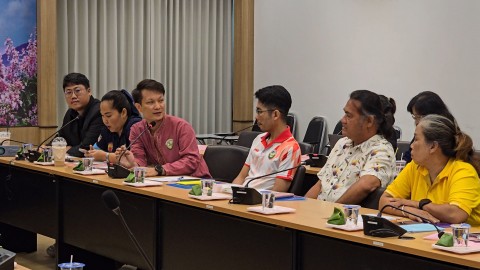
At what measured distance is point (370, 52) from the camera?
7828mm

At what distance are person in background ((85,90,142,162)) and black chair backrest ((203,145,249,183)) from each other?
2.02ft

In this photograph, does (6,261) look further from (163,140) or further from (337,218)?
(163,140)

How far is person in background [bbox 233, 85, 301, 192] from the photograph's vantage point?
13.2 feet

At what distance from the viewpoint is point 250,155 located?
4262mm

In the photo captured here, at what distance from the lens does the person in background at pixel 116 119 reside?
16.0 feet

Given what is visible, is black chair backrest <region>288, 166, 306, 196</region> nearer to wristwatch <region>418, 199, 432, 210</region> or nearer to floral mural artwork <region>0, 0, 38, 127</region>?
wristwatch <region>418, 199, 432, 210</region>

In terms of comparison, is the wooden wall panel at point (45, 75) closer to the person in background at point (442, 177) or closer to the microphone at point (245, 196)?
the microphone at point (245, 196)

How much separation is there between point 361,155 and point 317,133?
4.47m

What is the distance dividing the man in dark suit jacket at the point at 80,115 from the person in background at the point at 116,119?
36cm

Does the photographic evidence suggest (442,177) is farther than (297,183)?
No

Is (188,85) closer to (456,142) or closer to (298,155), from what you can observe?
(298,155)

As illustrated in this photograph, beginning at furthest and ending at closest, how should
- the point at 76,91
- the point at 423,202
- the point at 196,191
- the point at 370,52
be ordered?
1. the point at 370,52
2. the point at 76,91
3. the point at 196,191
4. the point at 423,202

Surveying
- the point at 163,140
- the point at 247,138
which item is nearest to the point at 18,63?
the point at 247,138

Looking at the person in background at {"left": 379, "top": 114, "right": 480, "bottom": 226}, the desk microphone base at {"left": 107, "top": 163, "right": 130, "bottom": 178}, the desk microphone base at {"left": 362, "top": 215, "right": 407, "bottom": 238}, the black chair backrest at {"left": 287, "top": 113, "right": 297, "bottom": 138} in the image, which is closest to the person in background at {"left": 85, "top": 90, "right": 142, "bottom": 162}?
the desk microphone base at {"left": 107, "top": 163, "right": 130, "bottom": 178}
